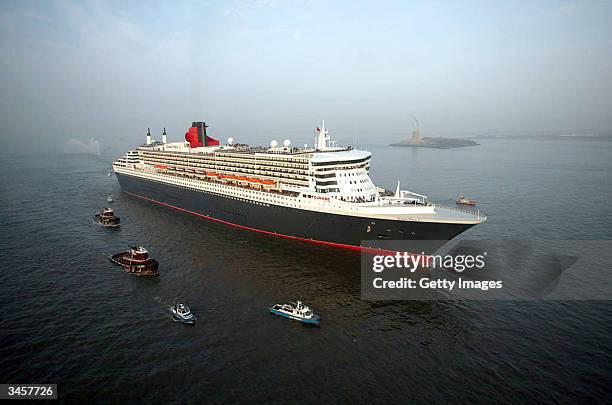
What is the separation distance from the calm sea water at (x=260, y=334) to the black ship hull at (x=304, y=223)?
6.21 feet

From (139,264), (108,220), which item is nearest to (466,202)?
(139,264)

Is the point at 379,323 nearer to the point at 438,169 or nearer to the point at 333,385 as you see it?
the point at 333,385

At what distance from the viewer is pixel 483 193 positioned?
243 feet

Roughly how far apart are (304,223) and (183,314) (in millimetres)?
17984

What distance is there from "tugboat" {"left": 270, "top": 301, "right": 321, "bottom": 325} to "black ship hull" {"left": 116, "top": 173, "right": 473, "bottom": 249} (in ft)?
40.4

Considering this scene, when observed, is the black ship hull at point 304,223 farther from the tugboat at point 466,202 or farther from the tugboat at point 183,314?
the tugboat at point 466,202

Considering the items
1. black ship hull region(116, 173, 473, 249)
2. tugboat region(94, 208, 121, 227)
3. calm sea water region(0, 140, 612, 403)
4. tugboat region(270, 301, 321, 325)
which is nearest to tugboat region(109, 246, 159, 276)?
calm sea water region(0, 140, 612, 403)

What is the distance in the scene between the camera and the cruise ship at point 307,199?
113 ft

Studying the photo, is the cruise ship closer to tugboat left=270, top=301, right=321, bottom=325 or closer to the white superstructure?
the white superstructure

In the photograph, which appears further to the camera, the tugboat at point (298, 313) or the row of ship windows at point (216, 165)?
the row of ship windows at point (216, 165)

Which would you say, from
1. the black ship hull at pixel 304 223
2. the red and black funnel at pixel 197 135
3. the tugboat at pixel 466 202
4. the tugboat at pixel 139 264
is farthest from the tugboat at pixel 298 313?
the tugboat at pixel 466 202

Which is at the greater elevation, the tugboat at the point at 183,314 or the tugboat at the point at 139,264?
the tugboat at the point at 139,264

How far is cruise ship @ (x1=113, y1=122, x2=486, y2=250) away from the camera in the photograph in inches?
1362

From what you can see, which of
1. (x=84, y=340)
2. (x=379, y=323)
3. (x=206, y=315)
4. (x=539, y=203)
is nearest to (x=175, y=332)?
(x=206, y=315)
